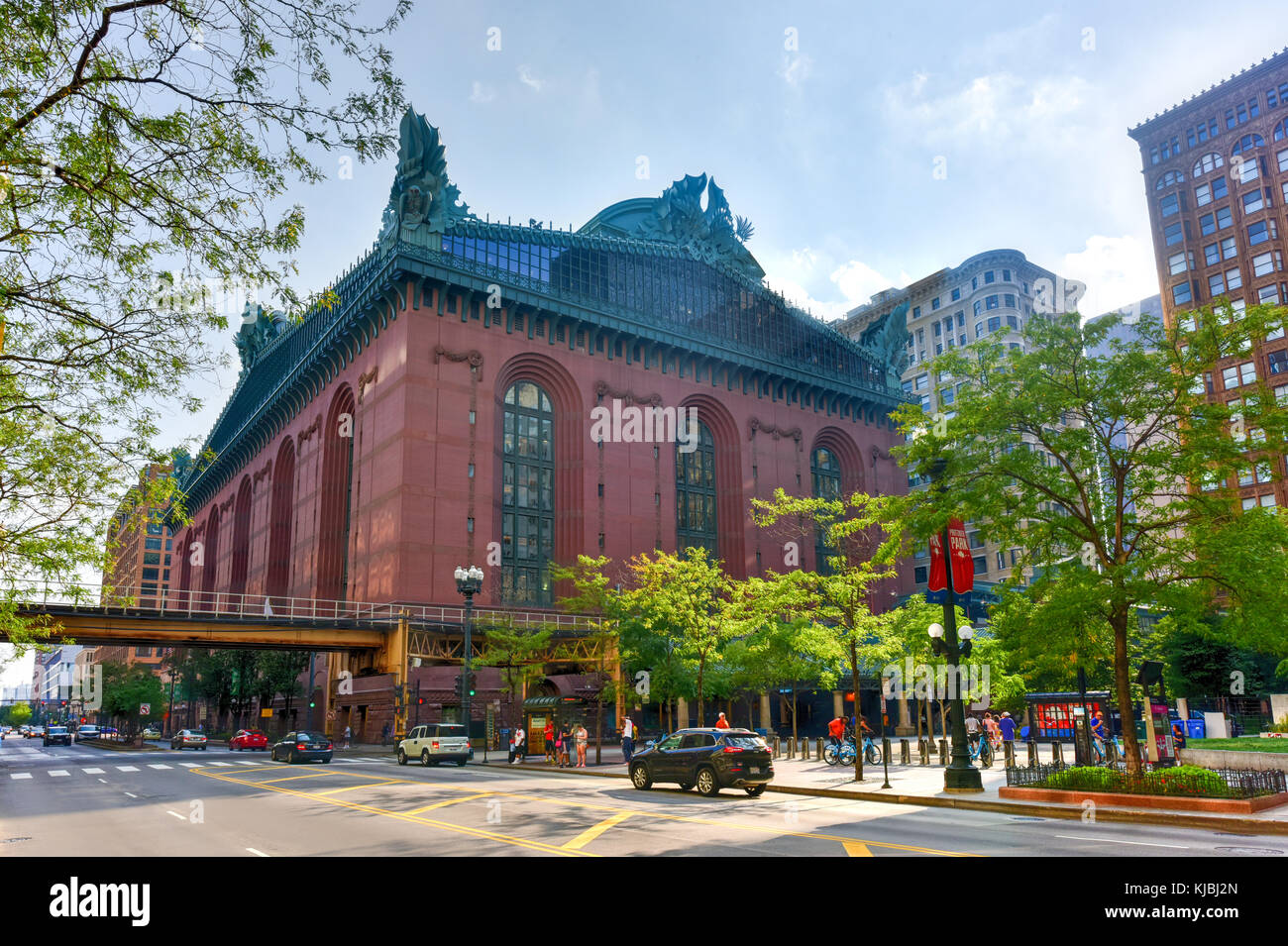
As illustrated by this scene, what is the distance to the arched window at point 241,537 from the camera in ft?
287

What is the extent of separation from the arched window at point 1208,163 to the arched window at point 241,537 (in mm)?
95321

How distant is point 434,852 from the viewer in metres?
12.0

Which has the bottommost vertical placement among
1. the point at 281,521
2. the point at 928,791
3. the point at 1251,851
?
the point at 928,791

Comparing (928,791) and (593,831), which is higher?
(593,831)

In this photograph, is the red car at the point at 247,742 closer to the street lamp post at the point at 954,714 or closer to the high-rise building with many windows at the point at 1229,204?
the street lamp post at the point at 954,714

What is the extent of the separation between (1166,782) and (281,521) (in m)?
73.0

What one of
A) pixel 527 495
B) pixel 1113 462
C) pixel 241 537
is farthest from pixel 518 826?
pixel 241 537

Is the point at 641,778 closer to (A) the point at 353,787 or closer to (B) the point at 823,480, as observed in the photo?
(A) the point at 353,787

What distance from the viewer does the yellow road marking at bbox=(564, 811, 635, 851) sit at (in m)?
12.4

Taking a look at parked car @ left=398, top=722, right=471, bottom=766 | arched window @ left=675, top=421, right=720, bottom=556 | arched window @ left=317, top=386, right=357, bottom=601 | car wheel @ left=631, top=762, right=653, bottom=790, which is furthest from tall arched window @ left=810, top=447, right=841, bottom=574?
car wheel @ left=631, top=762, right=653, bottom=790

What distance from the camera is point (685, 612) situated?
36.2 m

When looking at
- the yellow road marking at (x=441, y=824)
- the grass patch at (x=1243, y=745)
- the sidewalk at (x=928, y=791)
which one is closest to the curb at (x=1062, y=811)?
the sidewalk at (x=928, y=791)
